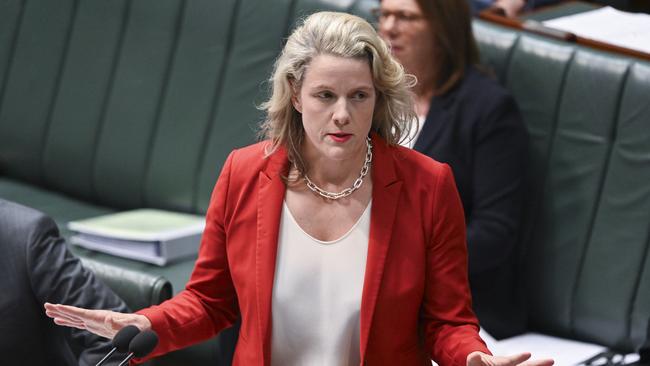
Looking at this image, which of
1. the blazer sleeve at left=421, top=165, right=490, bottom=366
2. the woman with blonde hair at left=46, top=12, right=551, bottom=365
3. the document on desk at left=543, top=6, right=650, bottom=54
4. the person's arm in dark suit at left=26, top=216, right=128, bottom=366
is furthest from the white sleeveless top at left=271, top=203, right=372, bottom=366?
the document on desk at left=543, top=6, right=650, bottom=54

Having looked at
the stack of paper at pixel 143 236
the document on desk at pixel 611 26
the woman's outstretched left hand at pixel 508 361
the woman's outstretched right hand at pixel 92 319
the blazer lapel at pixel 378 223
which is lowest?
the stack of paper at pixel 143 236

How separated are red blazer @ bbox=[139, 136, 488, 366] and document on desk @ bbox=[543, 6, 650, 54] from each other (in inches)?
49.6

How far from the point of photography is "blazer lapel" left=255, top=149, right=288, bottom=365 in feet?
6.62

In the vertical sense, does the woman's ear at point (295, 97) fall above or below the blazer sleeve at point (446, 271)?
above

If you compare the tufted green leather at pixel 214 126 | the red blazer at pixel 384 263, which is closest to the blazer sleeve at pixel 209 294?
the red blazer at pixel 384 263

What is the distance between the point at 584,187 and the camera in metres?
3.00

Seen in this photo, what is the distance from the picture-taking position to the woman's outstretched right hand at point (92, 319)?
1.93 meters

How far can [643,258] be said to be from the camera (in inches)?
114

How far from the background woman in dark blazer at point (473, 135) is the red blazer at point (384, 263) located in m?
0.91

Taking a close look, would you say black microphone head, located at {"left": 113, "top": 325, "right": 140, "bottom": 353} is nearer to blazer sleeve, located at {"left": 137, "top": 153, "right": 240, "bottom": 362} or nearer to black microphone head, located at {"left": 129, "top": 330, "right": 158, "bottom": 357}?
black microphone head, located at {"left": 129, "top": 330, "right": 158, "bottom": 357}

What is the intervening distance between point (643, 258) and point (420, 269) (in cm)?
109

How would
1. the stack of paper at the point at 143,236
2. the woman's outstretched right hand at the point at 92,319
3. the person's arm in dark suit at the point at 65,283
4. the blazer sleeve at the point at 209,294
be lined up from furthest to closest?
the stack of paper at the point at 143,236
the person's arm in dark suit at the point at 65,283
the blazer sleeve at the point at 209,294
the woman's outstretched right hand at the point at 92,319

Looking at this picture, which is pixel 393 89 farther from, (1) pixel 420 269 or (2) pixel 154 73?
(2) pixel 154 73

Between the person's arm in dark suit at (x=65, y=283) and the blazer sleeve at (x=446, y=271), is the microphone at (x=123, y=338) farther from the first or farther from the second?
the blazer sleeve at (x=446, y=271)
